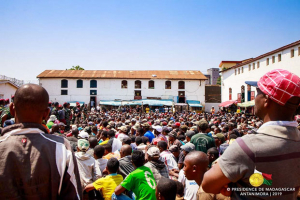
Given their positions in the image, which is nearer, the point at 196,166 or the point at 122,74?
the point at 196,166

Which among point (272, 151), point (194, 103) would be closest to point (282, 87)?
point (272, 151)

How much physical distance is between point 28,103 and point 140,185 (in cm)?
211

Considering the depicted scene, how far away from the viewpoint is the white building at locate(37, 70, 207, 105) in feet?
127

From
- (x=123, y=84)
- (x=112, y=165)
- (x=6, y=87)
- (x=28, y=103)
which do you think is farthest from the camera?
(x=123, y=84)

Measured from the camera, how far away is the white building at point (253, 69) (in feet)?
70.9

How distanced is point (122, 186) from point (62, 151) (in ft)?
5.93

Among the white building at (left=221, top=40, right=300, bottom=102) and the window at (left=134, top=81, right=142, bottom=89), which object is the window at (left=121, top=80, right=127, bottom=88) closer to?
the window at (left=134, top=81, right=142, bottom=89)

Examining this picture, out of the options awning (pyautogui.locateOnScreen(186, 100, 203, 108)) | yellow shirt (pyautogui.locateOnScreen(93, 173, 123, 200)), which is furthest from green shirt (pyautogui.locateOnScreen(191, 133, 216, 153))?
awning (pyautogui.locateOnScreen(186, 100, 203, 108))

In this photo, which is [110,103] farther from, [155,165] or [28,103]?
[28,103]

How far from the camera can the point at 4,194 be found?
60.8 inches

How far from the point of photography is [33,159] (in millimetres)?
1602

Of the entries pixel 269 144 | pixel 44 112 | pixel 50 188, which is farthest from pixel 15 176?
pixel 269 144

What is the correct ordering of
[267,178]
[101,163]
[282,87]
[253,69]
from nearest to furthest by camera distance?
[267,178]
[282,87]
[101,163]
[253,69]

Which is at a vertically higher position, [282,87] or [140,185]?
[282,87]
